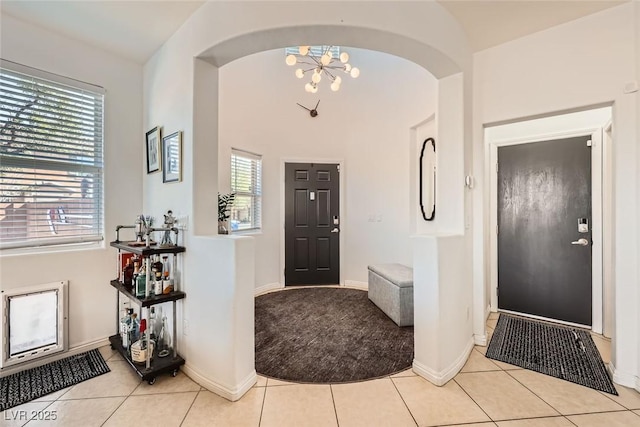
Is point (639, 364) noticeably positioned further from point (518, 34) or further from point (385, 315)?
point (518, 34)

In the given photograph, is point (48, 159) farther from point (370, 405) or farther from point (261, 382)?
point (370, 405)

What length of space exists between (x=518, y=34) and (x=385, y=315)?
2.98m

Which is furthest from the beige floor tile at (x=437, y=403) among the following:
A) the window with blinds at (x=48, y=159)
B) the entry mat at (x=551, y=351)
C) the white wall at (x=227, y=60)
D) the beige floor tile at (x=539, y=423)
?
the window with blinds at (x=48, y=159)

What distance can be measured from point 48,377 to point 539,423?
326cm

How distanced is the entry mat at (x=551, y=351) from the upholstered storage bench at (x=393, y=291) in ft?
2.60

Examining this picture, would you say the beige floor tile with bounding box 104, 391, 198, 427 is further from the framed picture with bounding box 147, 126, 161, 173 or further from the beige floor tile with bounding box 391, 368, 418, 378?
the framed picture with bounding box 147, 126, 161, 173

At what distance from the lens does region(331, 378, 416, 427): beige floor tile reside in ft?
5.42

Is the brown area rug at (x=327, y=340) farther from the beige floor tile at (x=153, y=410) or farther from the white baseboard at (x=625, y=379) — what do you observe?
the white baseboard at (x=625, y=379)

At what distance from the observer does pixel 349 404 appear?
5.91 ft

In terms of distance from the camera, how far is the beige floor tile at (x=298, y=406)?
5.41 ft

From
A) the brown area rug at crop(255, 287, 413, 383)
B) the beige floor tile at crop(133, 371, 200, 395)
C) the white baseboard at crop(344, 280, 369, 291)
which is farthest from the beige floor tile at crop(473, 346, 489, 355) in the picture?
the beige floor tile at crop(133, 371, 200, 395)

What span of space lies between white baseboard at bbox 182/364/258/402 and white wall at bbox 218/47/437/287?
6.93 feet

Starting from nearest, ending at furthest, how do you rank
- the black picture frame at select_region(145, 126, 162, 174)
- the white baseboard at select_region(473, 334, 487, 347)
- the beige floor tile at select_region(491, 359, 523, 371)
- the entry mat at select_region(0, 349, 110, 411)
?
the entry mat at select_region(0, 349, 110, 411) < the beige floor tile at select_region(491, 359, 523, 371) < the black picture frame at select_region(145, 126, 162, 174) < the white baseboard at select_region(473, 334, 487, 347)

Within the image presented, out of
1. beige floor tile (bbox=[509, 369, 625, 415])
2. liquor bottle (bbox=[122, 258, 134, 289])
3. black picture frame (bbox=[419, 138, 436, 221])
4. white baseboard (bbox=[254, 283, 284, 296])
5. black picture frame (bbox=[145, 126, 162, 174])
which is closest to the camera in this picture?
beige floor tile (bbox=[509, 369, 625, 415])
